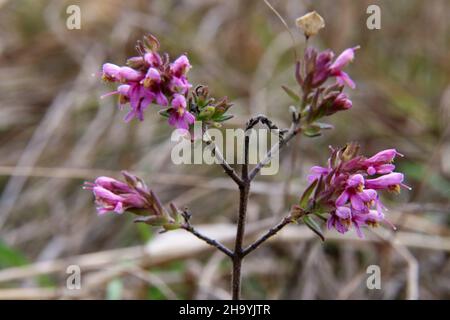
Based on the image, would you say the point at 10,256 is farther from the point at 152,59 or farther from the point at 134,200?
the point at 152,59

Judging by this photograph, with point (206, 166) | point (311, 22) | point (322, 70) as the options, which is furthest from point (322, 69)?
point (206, 166)

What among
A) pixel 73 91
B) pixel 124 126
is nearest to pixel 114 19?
pixel 73 91

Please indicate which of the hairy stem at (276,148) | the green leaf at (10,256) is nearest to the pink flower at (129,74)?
the hairy stem at (276,148)

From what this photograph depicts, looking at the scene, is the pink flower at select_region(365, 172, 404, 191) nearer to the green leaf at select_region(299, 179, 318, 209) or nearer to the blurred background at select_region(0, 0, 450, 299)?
the green leaf at select_region(299, 179, 318, 209)
